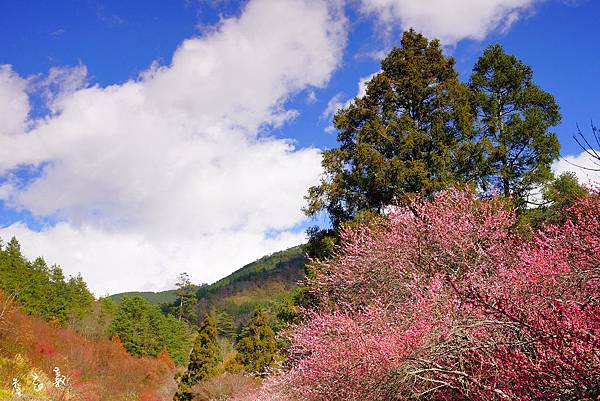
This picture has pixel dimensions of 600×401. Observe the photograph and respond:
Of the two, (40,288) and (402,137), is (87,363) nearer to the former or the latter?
(40,288)

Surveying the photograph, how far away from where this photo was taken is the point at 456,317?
699 centimetres

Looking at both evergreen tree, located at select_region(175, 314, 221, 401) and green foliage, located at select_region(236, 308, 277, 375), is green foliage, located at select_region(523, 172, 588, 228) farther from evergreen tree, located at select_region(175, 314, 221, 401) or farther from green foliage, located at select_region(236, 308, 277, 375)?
evergreen tree, located at select_region(175, 314, 221, 401)

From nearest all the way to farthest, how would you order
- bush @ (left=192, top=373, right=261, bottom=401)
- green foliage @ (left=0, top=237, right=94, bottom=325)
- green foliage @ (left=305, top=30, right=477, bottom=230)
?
green foliage @ (left=305, top=30, right=477, bottom=230) < bush @ (left=192, top=373, right=261, bottom=401) < green foliage @ (left=0, top=237, right=94, bottom=325)

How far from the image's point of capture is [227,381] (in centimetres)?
2312

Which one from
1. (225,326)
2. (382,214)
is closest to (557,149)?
(382,214)

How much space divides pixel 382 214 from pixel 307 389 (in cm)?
854

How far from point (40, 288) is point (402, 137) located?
44.6 meters

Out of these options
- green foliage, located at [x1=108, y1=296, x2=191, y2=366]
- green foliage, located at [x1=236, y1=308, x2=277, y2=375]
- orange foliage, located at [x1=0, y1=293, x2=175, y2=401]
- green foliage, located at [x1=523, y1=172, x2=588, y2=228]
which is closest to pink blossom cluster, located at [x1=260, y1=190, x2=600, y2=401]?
green foliage, located at [x1=523, y1=172, x2=588, y2=228]

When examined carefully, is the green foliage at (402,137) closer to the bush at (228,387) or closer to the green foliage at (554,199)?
the green foliage at (554,199)

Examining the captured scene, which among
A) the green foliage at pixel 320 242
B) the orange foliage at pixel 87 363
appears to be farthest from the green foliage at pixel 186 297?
the green foliage at pixel 320 242

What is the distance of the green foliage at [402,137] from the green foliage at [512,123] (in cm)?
145

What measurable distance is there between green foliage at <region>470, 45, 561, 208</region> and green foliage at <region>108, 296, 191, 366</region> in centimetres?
4547

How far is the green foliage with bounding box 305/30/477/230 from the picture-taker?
1634cm

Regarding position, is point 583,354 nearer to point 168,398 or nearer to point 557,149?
point 557,149
